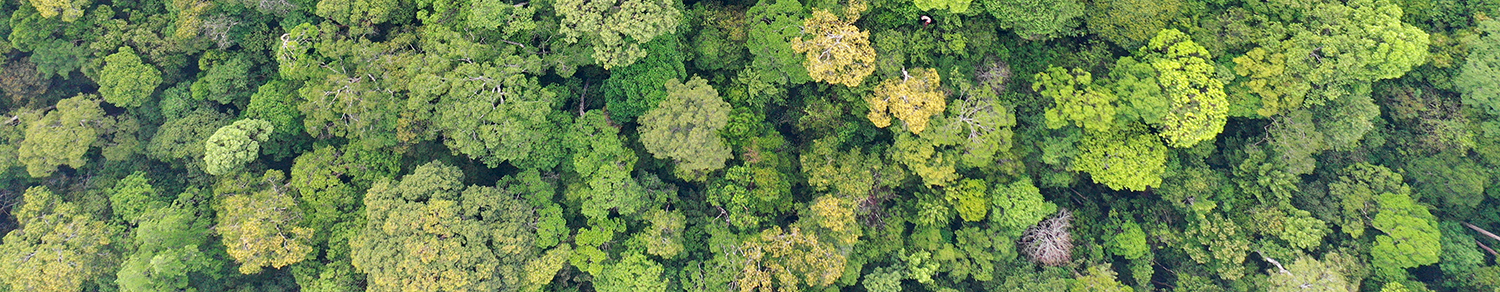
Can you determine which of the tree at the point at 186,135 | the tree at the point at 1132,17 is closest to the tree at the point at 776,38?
the tree at the point at 1132,17

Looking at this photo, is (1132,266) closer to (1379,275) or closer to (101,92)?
(1379,275)

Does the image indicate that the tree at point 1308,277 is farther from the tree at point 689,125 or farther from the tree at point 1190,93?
the tree at point 689,125

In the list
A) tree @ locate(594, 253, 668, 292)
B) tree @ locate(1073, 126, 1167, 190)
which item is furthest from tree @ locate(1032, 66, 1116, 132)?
tree @ locate(594, 253, 668, 292)

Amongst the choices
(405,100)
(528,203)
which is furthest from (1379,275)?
(405,100)

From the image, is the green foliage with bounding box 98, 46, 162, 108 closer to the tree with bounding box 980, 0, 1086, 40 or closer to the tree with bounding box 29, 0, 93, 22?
the tree with bounding box 29, 0, 93, 22

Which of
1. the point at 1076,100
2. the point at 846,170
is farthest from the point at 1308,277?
the point at 846,170

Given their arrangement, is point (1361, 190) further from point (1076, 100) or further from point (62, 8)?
point (62, 8)
